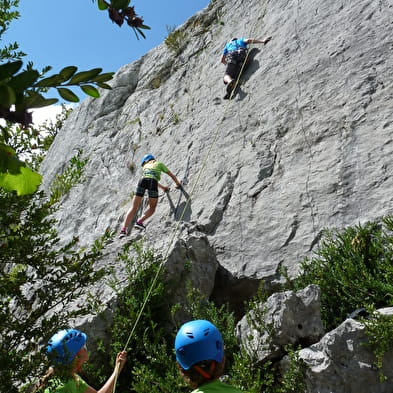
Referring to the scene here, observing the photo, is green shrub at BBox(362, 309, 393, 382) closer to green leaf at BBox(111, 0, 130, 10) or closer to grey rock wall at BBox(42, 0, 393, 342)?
grey rock wall at BBox(42, 0, 393, 342)

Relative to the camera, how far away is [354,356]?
354cm

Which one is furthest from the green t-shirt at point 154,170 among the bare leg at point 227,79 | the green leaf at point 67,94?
the green leaf at point 67,94

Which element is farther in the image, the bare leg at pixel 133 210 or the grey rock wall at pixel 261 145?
the bare leg at pixel 133 210

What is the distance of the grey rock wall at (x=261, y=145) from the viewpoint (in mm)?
5824

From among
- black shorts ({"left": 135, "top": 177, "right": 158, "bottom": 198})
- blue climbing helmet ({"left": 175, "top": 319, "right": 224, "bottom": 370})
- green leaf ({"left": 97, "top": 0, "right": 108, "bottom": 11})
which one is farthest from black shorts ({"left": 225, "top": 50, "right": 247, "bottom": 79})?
green leaf ({"left": 97, "top": 0, "right": 108, "bottom": 11})

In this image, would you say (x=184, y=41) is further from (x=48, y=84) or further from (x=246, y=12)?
(x=48, y=84)

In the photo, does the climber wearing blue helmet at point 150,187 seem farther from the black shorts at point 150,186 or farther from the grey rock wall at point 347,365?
the grey rock wall at point 347,365

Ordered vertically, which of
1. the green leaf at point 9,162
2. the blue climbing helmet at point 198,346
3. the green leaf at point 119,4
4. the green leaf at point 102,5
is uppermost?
the green leaf at point 102,5

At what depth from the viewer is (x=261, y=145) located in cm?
745

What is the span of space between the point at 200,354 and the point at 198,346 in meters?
0.05

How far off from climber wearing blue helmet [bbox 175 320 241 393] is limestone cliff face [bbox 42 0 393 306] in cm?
272

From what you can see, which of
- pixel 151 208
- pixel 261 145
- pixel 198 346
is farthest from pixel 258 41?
pixel 198 346

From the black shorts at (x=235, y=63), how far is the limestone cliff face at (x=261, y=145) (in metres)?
0.27

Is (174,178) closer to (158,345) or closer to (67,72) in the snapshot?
(158,345)
